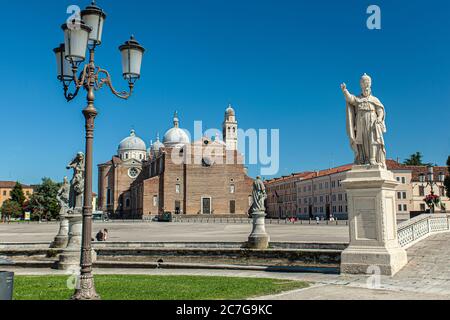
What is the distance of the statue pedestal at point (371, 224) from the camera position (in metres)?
9.67

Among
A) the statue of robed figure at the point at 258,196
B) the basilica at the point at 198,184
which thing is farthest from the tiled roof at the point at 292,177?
the statue of robed figure at the point at 258,196

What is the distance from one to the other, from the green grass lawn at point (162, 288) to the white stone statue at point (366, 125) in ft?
11.3

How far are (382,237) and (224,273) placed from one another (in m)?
4.12

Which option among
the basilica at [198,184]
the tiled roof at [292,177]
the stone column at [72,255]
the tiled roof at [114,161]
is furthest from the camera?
the tiled roof at [292,177]

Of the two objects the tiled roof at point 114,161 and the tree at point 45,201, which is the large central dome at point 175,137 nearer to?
the tiled roof at point 114,161

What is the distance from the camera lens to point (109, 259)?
49.9ft

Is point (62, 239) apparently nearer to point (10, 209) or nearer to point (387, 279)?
point (387, 279)

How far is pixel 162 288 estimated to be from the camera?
29.4 feet

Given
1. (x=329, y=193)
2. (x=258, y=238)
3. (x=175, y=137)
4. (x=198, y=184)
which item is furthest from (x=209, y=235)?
(x=175, y=137)

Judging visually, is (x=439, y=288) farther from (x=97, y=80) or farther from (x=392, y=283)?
(x=97, y=80)

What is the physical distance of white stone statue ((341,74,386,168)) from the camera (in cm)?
1034

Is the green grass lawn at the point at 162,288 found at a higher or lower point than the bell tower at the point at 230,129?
lower

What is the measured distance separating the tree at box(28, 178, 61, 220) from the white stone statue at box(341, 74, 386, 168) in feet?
279
